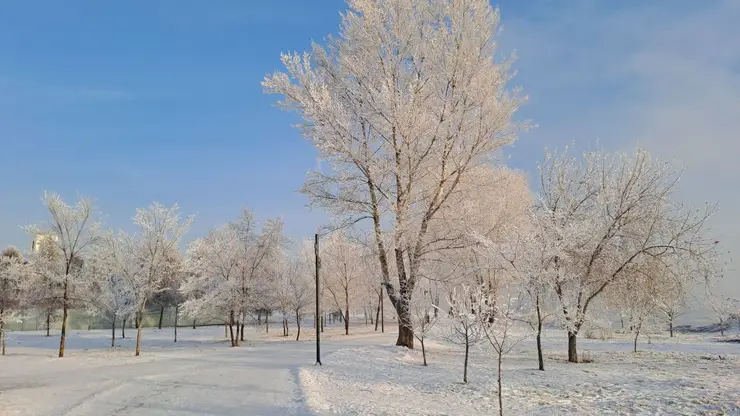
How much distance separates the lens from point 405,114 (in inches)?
671

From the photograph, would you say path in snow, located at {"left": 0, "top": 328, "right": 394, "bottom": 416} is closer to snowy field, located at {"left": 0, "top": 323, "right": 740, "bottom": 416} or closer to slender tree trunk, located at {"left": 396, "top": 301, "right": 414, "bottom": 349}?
snowy field, located at {"left": 0, "top": 323, "right": 740, "bottom": 416}

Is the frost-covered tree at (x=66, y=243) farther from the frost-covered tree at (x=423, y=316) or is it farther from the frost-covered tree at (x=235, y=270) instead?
the frost-covered tree at (x=423, y=316)

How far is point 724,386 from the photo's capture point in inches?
444

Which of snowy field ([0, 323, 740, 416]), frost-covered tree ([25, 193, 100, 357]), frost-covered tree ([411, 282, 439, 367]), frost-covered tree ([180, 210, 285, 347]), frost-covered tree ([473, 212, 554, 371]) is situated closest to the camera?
snowy field ([0, 323, 740, 416])

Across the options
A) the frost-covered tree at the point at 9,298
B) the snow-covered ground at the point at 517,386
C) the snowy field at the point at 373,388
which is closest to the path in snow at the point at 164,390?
the snowy field at the point at 373,388

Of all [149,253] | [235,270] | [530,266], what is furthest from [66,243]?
[530,266]

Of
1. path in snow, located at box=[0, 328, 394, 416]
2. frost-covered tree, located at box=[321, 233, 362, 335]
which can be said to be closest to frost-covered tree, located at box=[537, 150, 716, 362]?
path in snow, located at box=[0, 328, 394, 416]

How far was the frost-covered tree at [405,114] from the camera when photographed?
701 inches

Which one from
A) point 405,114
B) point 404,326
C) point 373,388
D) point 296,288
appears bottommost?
point 373,388

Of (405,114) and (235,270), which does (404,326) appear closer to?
(405,114)

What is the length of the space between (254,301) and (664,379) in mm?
26392

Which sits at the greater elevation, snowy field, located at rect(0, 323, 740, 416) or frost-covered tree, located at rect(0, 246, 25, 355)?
frost-covered tree, located at rect(0, 246, 25, 355)

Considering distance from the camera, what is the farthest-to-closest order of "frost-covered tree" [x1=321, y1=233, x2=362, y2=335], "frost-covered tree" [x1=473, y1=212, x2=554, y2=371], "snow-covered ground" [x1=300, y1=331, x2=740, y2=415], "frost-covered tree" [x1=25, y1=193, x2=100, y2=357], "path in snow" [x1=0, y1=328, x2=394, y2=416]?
1. "frost-covered tree" [x1=321, y1=233, x2=362, y2=335]
2. "frost-covered tree" [x1=25, y1=193, x2=100, y2=357]
3. "frost-covered tree" [x1=473, y1=212, x2=554, y2=371]
4. "path in snow" [x1=0, y1=328, x2=394, y2=416]
5. "snow-covered ground" [x1=300, y1=331, x2=740, y2=415]

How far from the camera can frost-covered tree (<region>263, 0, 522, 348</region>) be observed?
17.8m
